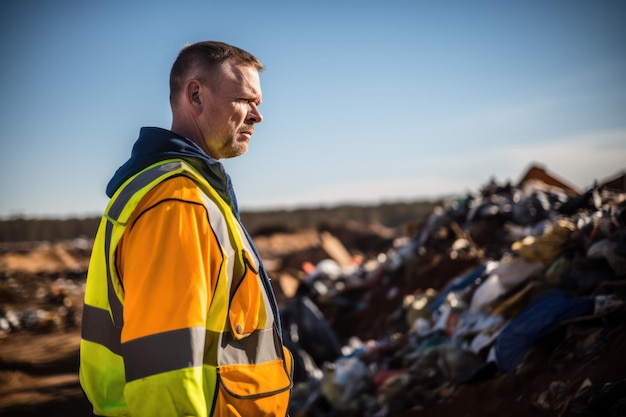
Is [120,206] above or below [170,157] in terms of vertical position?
below

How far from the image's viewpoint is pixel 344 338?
8.17m

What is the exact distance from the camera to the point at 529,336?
418 centimetres

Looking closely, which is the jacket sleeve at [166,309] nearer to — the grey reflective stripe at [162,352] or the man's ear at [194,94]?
the grey reflective stripe at [162,352]

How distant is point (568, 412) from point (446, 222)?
5.58 m

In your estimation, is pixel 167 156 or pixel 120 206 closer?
pixel 120 206

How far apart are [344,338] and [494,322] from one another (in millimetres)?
3679

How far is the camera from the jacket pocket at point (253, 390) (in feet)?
4.72

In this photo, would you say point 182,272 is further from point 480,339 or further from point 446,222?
point 446,222

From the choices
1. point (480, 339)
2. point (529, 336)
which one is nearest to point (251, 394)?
point (529, 336)

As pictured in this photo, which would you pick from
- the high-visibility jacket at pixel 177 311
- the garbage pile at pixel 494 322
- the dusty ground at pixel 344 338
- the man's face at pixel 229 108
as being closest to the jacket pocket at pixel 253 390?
the high-visibility jacket at pixel 177 311

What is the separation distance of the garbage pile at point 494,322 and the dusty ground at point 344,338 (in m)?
0.02

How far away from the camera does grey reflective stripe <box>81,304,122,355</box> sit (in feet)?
5.13

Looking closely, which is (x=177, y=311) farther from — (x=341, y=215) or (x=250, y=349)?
(x=341, y=215)

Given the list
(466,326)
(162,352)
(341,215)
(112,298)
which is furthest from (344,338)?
(341,215)
